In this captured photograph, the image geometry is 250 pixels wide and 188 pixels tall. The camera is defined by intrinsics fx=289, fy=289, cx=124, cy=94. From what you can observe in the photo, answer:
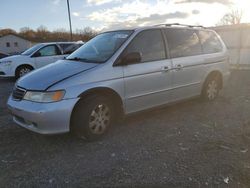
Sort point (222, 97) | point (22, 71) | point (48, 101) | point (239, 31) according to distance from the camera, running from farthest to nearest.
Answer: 1. point (239, 31)
2. point (22, 71)
3. point (222, 97)
4. point (48, 101)

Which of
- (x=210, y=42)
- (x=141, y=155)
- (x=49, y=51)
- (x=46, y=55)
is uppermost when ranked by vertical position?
(x=210, y=42)

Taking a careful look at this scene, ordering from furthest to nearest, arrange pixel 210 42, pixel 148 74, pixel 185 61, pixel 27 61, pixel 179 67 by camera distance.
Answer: pixel 27 61, pixel 210 42, pixel 185 61, pixel 179 67, pixel 148 74

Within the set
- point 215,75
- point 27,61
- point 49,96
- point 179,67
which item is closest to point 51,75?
point 49,96

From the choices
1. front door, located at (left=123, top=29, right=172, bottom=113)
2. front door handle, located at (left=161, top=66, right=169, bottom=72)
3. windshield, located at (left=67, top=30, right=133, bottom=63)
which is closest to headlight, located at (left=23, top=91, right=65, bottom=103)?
windshield, located at (left=67, top=30, right=133, bottom=63)

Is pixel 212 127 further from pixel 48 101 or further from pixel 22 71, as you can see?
pixel 22 71

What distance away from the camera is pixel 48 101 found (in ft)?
13.4

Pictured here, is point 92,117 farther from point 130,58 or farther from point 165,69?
point 165,69

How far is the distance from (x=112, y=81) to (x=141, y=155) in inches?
50.2

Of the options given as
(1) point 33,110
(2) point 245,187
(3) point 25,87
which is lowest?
(2) point 245,187

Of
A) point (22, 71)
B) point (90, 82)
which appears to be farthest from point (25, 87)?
point (22, 71)

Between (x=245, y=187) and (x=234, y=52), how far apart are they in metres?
13.2

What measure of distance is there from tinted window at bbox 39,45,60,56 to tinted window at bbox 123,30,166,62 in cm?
797

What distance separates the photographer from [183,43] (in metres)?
5.92

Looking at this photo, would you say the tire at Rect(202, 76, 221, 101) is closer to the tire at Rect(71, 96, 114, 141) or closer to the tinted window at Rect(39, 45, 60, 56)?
the tire at Rect(71, 96, 114, 141)
